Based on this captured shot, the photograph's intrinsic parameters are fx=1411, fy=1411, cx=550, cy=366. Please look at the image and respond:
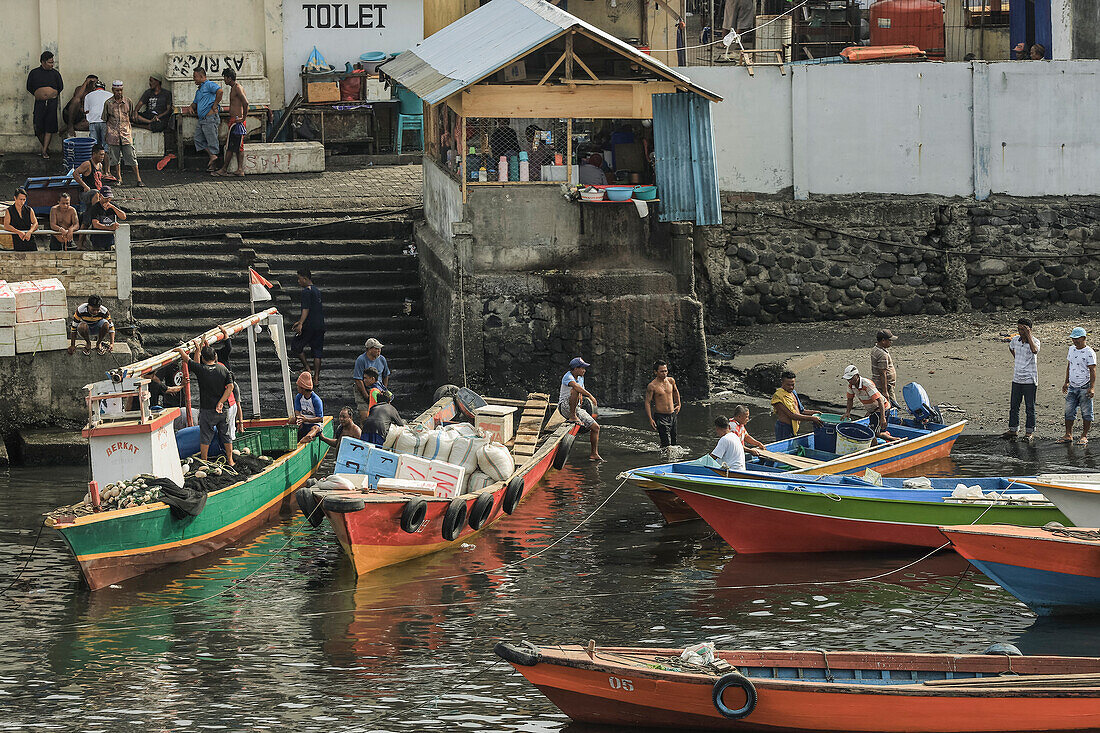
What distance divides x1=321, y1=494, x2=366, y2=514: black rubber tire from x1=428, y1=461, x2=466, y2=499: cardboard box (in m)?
1.50

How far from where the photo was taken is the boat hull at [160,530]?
1325cm

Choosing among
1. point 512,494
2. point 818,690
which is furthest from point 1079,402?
point 818,690

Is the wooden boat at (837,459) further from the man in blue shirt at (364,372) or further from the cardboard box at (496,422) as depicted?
the man in blue shirt at (364,372)

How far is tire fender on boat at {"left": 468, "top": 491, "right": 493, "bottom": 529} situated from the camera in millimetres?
14742

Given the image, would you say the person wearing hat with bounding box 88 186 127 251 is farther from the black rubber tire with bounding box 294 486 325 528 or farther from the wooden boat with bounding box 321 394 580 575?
the wooden boat with bounding box 321 394 580 575

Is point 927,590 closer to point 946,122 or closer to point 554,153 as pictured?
point 554,153

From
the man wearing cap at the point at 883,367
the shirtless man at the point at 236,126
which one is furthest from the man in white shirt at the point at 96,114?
the man wearing cap at the point at 883,367

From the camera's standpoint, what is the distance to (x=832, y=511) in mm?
14023

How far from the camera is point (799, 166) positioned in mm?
24188

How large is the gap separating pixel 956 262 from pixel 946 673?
15.5m

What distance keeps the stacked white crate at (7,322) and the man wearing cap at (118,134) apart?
290 inches

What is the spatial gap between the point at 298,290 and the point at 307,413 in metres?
5.83

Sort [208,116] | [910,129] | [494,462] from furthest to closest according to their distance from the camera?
[208,116] < [910,129] < [494,462]

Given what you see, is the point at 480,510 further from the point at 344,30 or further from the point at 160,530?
the point at 344,30
